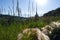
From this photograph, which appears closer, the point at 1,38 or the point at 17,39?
the point at 1,38

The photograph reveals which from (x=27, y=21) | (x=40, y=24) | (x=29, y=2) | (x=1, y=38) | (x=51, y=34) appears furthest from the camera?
(x=40, y=24)

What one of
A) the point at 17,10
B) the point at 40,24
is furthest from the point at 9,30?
the point at 40,24

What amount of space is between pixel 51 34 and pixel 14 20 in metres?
1.68

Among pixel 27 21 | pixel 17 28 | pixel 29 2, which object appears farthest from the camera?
pixel 27 21

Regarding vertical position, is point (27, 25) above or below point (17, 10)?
below

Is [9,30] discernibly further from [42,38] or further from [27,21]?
[27,21]

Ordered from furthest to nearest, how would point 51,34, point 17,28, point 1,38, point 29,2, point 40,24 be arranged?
point 40,24 < point 51,34 < point 29,2 < point 17,28 < point 1,38

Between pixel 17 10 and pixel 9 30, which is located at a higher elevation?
pixel 17 10

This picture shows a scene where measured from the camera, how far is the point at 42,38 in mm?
7273

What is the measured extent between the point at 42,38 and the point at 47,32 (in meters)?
1.19

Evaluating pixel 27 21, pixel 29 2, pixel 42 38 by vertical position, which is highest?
pixel 29 2

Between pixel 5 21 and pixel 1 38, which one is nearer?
pixel 1 38

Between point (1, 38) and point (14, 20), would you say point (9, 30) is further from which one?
point (14, 20)

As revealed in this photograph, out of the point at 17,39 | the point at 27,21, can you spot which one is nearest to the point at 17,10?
the point at 17,39
